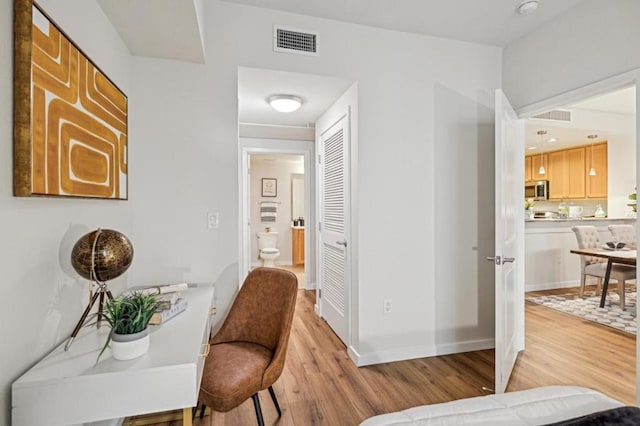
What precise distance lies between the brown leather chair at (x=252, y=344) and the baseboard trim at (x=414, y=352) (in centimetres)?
88

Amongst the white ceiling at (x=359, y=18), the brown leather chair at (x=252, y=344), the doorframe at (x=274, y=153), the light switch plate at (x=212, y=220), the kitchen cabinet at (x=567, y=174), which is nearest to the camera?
the brown leather chair at (x=252, y=344)

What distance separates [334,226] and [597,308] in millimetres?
3478

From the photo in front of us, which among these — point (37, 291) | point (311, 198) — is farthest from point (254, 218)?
point (37, 291)

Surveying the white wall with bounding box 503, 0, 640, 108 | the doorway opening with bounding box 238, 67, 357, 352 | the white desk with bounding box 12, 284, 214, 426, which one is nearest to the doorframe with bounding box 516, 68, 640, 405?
the white wall with bounding box 503, 0, 640, 108

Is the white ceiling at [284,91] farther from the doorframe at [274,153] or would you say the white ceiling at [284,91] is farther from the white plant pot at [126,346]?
the white plant pot at [126,346]

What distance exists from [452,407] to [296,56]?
2.38 meters

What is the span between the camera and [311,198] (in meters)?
4.64

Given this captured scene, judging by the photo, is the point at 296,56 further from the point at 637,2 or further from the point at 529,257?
the point at 529,257

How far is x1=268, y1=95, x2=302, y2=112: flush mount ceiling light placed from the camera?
9.55ft

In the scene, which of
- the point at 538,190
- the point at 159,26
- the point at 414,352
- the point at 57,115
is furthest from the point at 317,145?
the point at 538,190

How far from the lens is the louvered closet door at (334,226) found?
115 inches

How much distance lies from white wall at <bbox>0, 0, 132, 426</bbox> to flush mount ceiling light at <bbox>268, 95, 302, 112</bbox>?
1413 mm

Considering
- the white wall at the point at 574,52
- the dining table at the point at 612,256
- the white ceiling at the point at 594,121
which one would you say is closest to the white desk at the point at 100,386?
the white wall at the point at 574,52

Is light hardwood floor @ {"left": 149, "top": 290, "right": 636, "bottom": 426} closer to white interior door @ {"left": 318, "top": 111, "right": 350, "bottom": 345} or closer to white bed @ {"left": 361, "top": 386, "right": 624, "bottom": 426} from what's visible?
white interior door @ {"left": 318, "top": 111, "right": 350, "bottom": 345}
